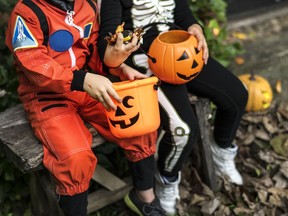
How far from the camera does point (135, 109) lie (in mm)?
1843

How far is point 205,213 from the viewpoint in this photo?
2529 millimetres

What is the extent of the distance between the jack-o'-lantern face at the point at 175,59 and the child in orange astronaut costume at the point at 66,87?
4.8 inches

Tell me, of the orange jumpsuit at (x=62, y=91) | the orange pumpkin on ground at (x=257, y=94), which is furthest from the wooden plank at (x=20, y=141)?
the orange pumpkin on ground at (x=257, y=94)

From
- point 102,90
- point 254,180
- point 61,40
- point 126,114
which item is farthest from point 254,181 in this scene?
point 61,40

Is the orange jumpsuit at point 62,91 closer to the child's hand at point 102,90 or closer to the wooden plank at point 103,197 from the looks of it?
the child's hand at point 102,90

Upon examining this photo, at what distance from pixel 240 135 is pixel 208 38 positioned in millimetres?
731

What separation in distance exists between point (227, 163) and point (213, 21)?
120cm

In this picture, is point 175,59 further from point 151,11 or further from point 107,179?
point 107,179

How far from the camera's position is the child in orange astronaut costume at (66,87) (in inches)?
73.7

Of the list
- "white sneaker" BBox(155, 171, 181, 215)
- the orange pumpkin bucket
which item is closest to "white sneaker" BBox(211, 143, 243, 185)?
"white sneaker" BBox(155, 171, 181, 215)

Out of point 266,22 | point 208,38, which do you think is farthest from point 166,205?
point 266,22

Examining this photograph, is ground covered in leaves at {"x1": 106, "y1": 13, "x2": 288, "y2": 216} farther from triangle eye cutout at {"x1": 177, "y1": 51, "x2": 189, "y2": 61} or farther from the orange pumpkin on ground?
triangle eye cutout at {"x1": 177, "y1": 51, "x2": 189, "y2": 61}

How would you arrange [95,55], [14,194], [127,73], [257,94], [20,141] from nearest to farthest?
[20,141]
[127,73]
[95,55]
[14,194]
[257,94]

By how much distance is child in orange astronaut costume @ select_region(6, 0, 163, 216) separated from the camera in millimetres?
1872
